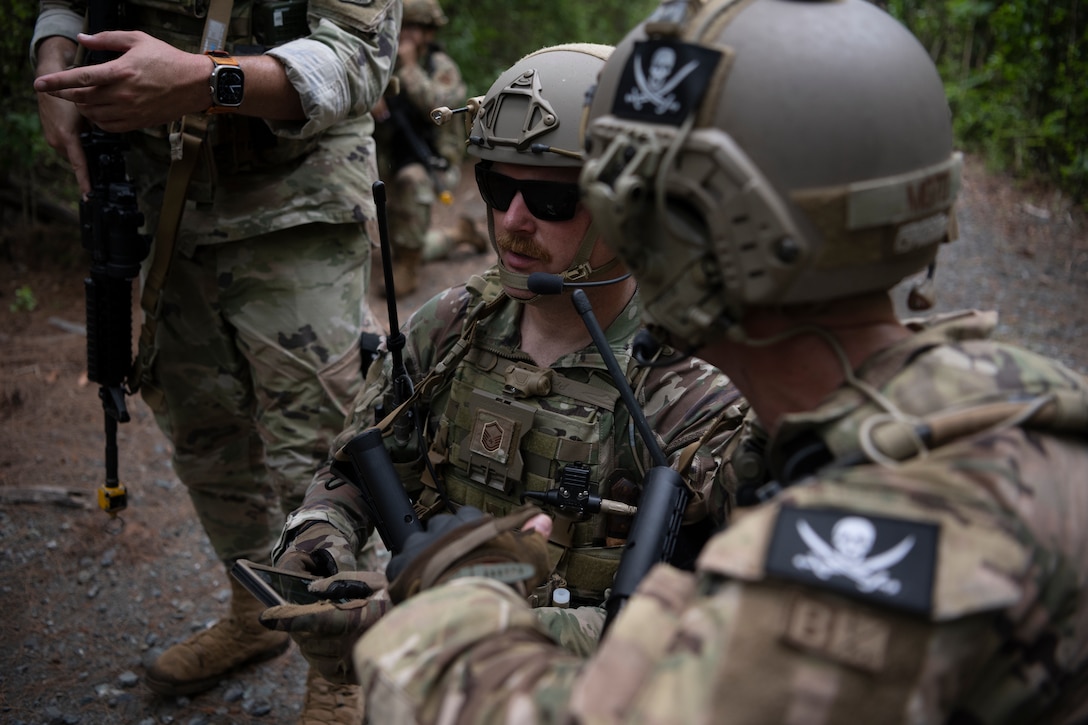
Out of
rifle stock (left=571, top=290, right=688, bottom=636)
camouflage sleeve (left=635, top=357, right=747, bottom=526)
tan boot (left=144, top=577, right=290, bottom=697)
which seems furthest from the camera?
tan boot (left=144, top=577, right=290, bottom=697)

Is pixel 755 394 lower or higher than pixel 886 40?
lower

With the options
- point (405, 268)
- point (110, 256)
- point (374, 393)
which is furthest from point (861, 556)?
point (405, 268)

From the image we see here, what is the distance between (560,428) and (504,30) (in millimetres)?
9296

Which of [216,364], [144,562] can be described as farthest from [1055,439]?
[144,562]

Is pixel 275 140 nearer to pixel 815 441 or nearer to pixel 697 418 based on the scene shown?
pixel 697 418

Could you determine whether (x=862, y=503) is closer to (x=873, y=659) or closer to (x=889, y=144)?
(x=873, y=659)

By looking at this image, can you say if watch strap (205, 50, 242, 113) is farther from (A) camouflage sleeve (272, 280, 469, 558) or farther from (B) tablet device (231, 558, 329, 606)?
(B) tablet device (231, 558, 329, 606)

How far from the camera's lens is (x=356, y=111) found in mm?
3182

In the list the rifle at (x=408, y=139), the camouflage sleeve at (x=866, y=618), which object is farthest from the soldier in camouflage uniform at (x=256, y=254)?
the rifle at (x=408, y=139)

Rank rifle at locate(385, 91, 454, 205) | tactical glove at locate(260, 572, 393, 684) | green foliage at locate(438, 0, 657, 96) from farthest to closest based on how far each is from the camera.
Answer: green foliage at locate(438, 0, 657, 96), rifle at locate(385, 91, 454, 205), tactical glove at locate(260, 572, 393, 684)

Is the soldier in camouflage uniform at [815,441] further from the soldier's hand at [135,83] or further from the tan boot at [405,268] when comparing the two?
the tan boot at [405,268]

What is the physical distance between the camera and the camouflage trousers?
127 inches

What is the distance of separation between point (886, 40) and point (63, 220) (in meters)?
6.67

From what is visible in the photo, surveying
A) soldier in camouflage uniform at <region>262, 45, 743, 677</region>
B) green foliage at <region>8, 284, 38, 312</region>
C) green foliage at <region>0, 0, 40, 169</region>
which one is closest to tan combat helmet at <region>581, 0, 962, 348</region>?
soldier in camouflage uniform at <region>262, 45, 743, 677</region>
